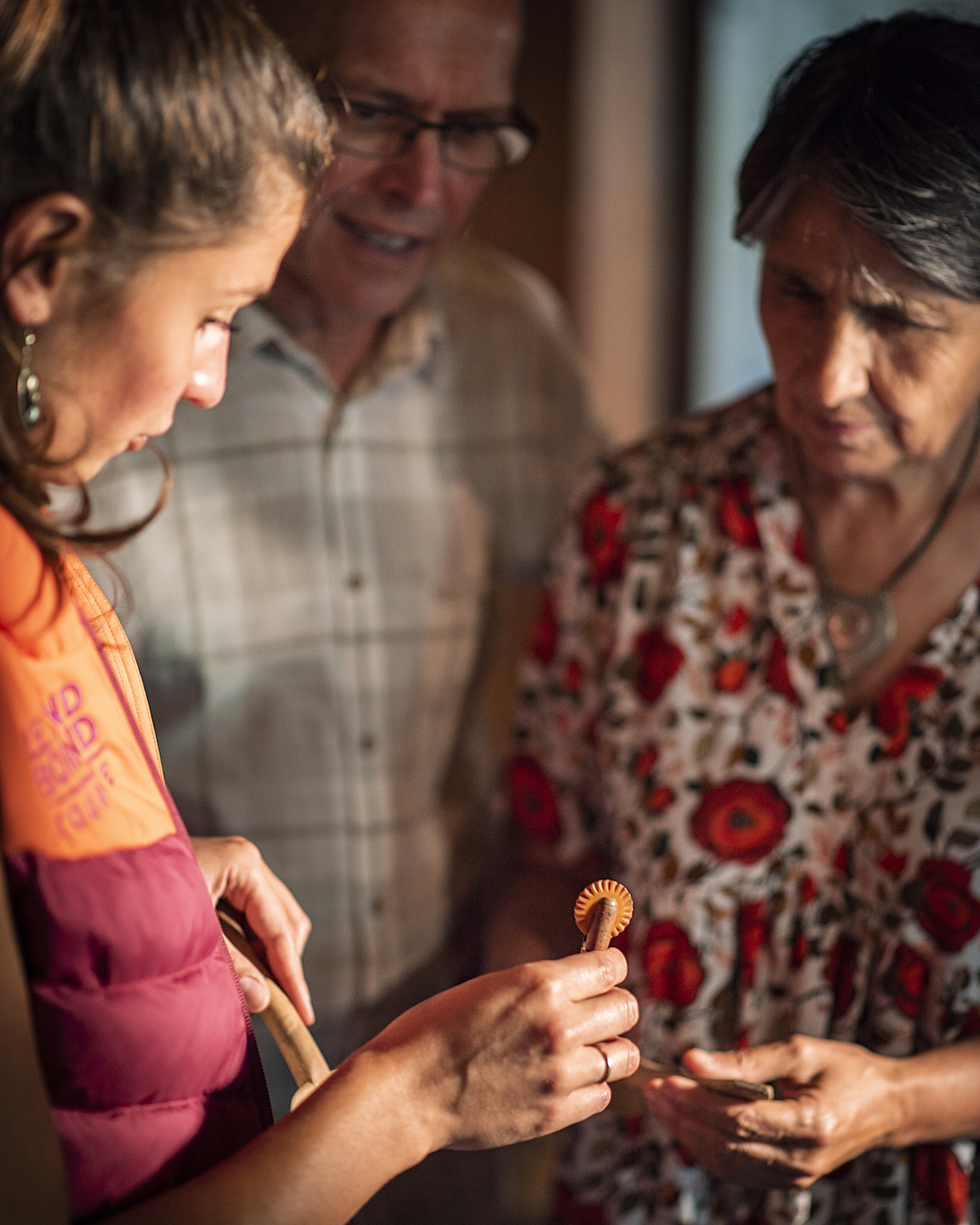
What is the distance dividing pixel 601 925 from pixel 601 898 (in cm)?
2

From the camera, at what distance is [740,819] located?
986 mm

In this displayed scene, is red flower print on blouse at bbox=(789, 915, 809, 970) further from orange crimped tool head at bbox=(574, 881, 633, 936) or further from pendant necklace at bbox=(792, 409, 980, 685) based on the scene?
orange crimped tool head at bbox=(574, 881, 633, 936)

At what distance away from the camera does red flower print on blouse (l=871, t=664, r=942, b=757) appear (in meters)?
0.94

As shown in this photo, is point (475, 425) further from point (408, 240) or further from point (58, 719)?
point (58, 719)

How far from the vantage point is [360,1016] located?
1.11 metres

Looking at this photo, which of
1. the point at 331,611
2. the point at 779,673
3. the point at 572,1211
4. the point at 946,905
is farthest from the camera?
the point at 331,611

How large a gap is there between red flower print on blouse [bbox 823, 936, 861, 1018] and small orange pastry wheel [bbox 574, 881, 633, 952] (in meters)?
0.40

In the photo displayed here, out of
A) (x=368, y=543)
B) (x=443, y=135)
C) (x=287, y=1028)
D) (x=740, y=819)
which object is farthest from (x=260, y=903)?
(x=443, y=135)

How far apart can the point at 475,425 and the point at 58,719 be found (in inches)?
34.6

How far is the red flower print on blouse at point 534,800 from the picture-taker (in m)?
1.15

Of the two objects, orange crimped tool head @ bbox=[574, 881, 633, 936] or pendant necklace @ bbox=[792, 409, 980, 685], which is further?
pendant necklace @ bbox=[792, 409, 980, 685]

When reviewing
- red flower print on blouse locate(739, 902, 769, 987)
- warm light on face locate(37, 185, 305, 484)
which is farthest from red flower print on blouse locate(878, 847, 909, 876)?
warm light on face locate(37, 185, 305, 484)

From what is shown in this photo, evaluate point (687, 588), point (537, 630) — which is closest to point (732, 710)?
point (687, 588)

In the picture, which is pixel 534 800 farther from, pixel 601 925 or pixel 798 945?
pixel 601 925
